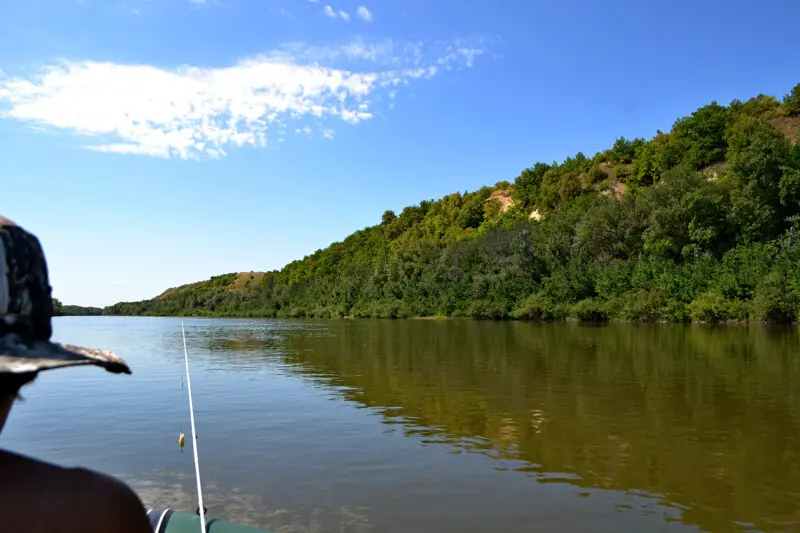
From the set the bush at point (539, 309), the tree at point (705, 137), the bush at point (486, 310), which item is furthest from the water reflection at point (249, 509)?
the tree at point (705, 137)

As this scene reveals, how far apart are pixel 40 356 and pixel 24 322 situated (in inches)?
3.3

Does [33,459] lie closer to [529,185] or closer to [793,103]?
[793,103]

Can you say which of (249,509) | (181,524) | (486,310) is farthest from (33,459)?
(486,310)

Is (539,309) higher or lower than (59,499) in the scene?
higher

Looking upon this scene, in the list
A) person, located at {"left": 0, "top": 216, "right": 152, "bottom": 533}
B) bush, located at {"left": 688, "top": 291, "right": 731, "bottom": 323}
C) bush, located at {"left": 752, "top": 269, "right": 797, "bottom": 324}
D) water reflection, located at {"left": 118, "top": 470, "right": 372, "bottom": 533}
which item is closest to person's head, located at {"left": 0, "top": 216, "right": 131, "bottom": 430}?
person, located at {"left": 0, "top": 216, "right": 152, "bottom": 533}

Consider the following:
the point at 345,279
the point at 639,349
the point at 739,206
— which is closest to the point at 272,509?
the point at 639,349

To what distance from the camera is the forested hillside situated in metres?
43.7

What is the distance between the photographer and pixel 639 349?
24359 mm

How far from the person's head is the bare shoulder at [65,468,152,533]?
0.24m

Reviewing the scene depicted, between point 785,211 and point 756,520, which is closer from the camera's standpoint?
point 756,520

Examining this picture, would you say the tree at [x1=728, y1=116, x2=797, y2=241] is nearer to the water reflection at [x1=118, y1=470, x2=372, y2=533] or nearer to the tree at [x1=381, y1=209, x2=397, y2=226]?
the water reflection at [x1=118, y1=470, x2=372, y2=533]

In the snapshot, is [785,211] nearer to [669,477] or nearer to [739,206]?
[739,206]

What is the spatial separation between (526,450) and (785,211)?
149 ft

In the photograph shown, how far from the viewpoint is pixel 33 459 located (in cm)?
123
